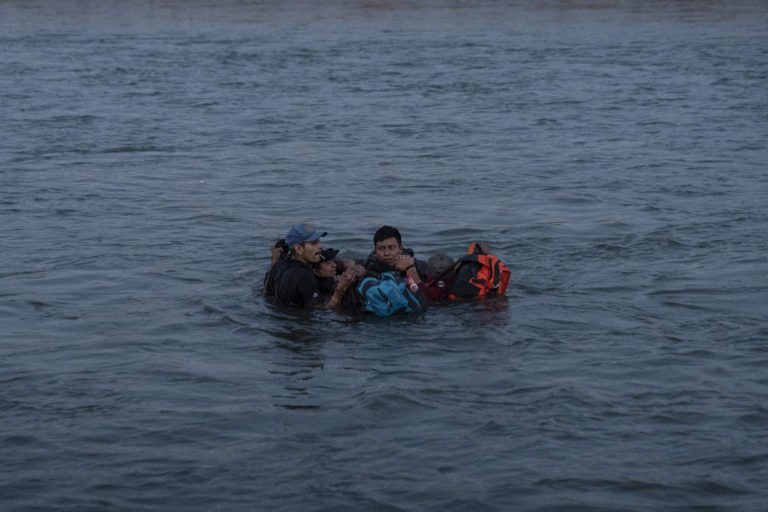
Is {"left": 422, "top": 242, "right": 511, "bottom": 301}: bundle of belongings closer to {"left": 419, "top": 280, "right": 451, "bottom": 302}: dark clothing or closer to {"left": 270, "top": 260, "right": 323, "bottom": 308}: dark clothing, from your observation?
{"left": 419, "top": 280, "right": 451, "bottom": 302}: dark clothing

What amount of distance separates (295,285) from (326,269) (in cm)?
41

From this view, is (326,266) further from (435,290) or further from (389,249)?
(435,290)

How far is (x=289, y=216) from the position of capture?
16453 millimetres

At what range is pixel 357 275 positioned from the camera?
1139 cm

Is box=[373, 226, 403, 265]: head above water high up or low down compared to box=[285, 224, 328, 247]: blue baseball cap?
down

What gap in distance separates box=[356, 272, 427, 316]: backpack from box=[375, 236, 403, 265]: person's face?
27 centimetres

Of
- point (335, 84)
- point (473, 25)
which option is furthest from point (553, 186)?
point (473, 25)

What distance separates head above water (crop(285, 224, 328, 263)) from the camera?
36.9 ft

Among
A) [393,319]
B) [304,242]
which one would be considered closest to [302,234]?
[304,242]

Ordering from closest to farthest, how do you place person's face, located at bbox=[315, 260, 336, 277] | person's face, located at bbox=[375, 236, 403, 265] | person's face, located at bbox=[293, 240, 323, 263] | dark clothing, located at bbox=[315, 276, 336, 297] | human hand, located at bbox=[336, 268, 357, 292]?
human hand, located at bbox=[336, 268, 357, 292] → person's face, located at bbox=[293, 240, 323, 263] → person's face, located at bbox=[375, 236, 403, 265] → person's face, located at bbox=[315, 260, 336, 277] → dark clothing, located at bbox=[315, 276, 336, 297]

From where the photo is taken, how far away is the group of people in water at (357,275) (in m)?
11.2

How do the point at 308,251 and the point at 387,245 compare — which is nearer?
the point at 308,251

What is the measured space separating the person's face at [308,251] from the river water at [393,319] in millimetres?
494

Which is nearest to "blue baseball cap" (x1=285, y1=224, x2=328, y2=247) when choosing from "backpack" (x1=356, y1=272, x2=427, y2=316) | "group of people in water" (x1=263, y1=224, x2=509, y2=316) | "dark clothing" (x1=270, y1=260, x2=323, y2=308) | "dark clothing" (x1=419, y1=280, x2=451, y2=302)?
"group of people in water" (x1=263, y1=224, x2=509, y2=316)
